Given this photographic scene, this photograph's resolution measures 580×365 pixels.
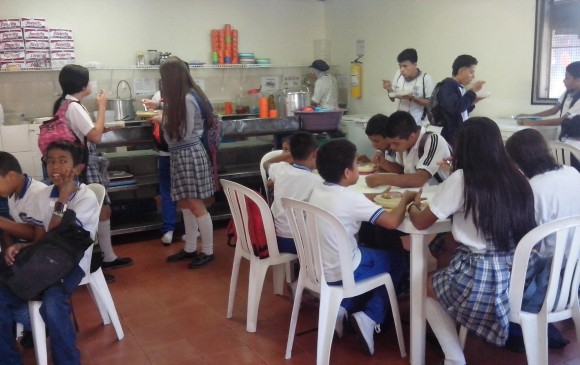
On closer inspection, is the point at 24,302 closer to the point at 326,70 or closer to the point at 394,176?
the point at 394,176

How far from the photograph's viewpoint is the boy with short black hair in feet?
9.31

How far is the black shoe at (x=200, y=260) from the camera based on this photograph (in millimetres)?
3826

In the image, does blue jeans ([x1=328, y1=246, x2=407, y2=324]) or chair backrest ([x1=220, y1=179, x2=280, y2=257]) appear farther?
chair backrest ([x1=220, y1=179, x2=280, y2=257])

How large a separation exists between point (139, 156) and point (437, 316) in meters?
3.29

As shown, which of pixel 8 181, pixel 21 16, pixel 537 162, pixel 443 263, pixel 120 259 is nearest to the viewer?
pixel 537 162

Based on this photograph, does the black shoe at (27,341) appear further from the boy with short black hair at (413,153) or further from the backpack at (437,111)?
the backpack at (437,111)

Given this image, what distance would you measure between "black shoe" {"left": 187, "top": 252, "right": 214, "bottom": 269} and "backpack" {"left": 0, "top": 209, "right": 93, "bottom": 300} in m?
1.53

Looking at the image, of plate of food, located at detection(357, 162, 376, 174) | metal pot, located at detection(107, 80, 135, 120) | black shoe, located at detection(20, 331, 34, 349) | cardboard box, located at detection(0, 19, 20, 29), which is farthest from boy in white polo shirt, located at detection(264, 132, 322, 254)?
cardboard box, located at detection(0, 19, 20, 29)

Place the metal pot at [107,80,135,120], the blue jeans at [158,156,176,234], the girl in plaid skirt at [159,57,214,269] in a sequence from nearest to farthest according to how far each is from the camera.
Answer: the girl in plaid skirt at [159,57,214,269], the blue jeans at [158,156,176,234], the metal pot at [107,80,135,120]

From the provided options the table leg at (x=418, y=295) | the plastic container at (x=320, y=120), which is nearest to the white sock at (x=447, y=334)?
the table leg at (x=418, y=295)

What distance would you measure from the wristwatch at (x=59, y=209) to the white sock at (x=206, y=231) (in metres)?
1.46

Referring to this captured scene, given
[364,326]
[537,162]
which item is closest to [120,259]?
[364,326]

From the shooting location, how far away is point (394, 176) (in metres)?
2.84

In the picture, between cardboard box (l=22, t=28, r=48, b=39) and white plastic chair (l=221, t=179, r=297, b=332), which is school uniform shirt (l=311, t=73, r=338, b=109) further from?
white plastic chair (l=221, t=179, r=297, b=332)
